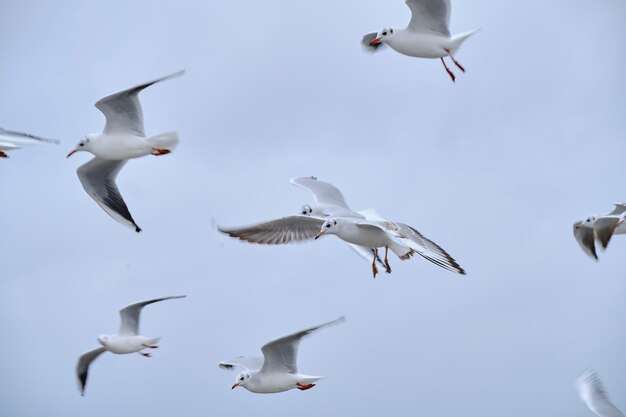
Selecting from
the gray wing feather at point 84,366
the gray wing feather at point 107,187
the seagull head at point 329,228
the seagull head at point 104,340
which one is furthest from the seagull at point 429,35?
the gray wing feather at point 84,366

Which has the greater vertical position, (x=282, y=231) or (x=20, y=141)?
(x=20, y=141)

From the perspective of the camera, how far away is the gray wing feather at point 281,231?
13141mm

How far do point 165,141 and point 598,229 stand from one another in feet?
18.3

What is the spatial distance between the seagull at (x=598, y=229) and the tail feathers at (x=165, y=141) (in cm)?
505

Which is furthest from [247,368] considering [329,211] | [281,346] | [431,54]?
[431,54]

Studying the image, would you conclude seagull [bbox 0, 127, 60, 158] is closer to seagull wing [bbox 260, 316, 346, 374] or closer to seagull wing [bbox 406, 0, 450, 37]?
seagull wing [bbox 260, 316, 346, 374]

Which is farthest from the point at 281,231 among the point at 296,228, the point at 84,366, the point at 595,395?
the point at 84,366

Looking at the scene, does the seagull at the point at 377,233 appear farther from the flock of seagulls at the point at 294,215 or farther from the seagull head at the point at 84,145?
the seagull head at the point at 84,145

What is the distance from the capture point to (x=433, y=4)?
13195mm

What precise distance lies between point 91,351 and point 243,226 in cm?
408

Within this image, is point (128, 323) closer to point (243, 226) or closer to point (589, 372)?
point (243, 226)

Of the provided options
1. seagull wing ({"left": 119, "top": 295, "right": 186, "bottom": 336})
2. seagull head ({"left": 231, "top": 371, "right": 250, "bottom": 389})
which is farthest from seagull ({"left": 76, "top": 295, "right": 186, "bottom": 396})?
seagull head ({"left": 231, "top": 371, "right": 250, "bottom": 389})

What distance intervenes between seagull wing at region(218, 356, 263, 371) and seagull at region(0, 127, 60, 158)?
2890mm

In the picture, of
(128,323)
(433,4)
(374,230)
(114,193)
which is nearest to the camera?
(374,230)
